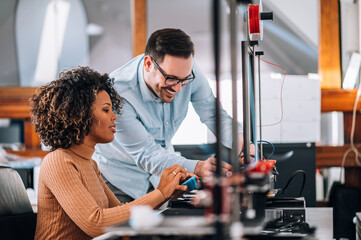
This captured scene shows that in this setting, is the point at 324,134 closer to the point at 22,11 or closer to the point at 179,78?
the point at 179,78

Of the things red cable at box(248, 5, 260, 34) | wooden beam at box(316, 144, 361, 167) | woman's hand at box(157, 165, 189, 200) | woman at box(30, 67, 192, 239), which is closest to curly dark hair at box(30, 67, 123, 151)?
woman at box(30, 67, 192, 239)

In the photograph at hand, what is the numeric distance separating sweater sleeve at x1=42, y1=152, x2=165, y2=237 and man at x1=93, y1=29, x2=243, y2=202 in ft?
1.55

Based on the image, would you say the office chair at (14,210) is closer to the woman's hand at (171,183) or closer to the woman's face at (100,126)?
the woman's face at (100,126)

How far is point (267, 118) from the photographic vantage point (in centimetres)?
313

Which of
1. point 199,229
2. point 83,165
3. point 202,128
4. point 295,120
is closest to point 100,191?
point 83,165

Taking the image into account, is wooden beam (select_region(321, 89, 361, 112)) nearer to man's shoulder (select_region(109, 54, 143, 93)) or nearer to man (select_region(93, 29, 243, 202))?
man (select_region(93, 29, 243, 202))

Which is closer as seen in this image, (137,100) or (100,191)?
(100,191)

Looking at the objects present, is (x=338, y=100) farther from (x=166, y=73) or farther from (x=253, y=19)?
(x=253, y=19)

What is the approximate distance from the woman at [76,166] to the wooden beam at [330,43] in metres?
2.35

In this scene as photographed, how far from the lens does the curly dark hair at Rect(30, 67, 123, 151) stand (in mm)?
1488

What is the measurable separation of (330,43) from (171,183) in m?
2.53

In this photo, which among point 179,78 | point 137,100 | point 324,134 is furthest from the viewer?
point 324,134

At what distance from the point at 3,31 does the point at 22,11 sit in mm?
217

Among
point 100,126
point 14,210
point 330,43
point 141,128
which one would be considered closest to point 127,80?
point 141,128
